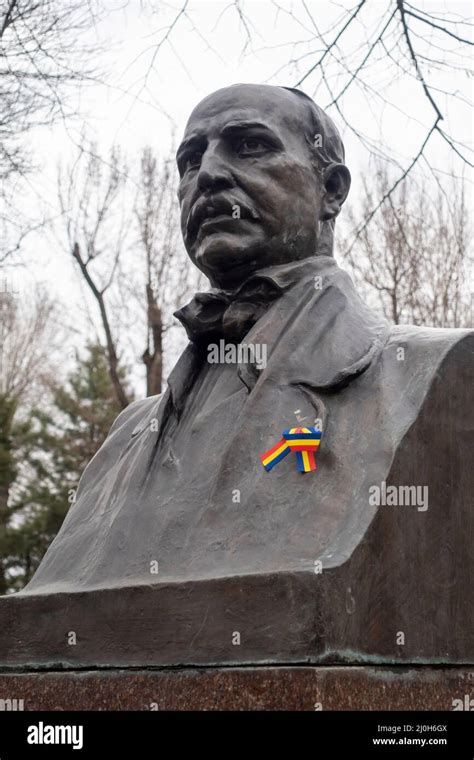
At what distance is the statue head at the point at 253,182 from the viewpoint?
460 cm

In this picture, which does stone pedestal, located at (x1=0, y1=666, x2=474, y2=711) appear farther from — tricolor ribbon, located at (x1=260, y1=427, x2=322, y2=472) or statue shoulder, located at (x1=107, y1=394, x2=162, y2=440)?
statue shoulder, located at (x1=107, y1=394, x2=162, y2=440)

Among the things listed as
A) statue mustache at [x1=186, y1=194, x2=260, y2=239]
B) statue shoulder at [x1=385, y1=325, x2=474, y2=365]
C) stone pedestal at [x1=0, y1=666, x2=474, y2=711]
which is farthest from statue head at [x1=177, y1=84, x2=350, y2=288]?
stone pedestal at [x1=0, y1=666, x2=474, y2=711]

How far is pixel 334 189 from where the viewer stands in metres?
4.89

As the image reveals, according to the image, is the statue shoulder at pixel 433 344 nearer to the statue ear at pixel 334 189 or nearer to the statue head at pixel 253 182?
the statue head at pixel 253 182

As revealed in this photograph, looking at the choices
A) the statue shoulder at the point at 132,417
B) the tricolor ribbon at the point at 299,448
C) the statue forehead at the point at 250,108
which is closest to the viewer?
the tricolor ribbon at the point at 299,448

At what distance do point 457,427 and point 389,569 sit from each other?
1.94 feet

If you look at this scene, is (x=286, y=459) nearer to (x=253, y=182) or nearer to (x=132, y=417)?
(x=253, y=182)

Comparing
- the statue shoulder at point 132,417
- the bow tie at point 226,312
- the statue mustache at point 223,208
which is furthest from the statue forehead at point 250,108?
the statue shoulder at point 132,417

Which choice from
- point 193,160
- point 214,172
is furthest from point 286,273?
point 193,160

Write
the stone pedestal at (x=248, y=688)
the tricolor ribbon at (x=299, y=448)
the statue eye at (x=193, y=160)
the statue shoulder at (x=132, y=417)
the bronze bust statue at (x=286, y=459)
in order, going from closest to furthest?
the stone pedestal at (x=248, y=688), the bronze bust statue at (x=286, y=459), the tricolor ribbon at (x=299, y=448), the statue eye at (x=193, y=160), the statue shoulder at (x=132, y=417)

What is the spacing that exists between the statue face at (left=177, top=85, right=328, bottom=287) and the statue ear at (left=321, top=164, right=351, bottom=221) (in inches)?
1.9

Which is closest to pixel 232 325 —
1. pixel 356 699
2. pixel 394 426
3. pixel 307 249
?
pixel 307 249

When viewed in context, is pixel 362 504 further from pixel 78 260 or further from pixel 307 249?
pixel 78 260

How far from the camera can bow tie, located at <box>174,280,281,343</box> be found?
4.60 m
